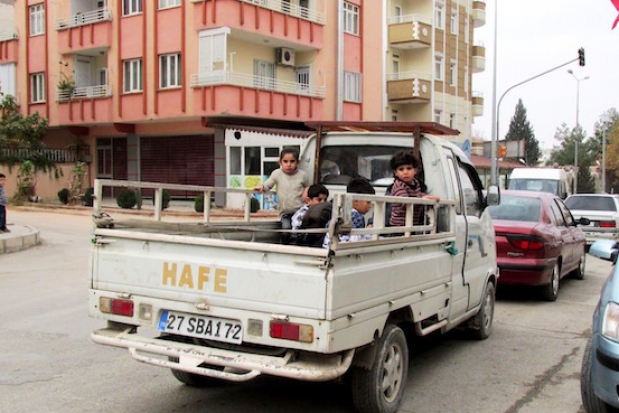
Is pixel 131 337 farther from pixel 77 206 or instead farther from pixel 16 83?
pixel 16 83

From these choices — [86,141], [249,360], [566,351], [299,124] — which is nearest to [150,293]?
[249,360]

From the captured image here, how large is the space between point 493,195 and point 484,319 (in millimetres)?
1354

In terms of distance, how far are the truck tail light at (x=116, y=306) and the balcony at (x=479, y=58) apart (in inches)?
1670

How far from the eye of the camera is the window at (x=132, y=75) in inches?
1077

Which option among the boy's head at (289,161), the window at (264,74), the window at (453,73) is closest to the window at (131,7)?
the window at (264,74)

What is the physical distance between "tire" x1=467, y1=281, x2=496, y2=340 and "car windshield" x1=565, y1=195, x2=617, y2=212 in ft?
37.7

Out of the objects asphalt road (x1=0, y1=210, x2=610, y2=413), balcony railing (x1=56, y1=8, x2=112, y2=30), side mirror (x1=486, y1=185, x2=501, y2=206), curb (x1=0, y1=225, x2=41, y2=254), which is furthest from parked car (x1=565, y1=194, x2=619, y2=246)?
balcony railing (x1=56, y1=8, x2=112, y2=30)

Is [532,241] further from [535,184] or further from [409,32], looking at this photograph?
[409,32]

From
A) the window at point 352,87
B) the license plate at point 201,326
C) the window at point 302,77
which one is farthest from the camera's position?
the window at point 352,87

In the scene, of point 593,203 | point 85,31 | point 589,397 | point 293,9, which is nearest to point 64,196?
point 85,31

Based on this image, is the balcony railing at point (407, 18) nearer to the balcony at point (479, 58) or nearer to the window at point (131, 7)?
the balcony at point (479, 58)

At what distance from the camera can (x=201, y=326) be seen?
13.8 feet

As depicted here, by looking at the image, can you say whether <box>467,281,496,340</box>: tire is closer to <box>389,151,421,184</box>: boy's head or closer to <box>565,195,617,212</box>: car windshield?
<box>389,151,421,184</box>: boy's head

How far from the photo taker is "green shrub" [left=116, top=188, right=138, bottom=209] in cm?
2358
